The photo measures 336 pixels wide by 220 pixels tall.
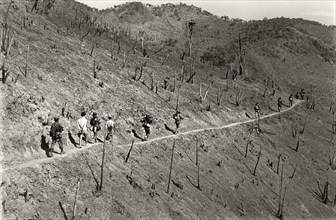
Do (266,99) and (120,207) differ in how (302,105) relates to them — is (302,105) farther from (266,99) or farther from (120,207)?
(120,207)

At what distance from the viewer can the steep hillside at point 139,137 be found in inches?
507

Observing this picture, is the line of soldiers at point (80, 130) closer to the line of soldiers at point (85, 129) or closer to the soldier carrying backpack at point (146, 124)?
the line of soldiers at point (85, 129)

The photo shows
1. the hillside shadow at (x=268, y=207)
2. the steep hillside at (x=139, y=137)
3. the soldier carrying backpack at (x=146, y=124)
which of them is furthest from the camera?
the hillside shadow at (x=268, y=207)

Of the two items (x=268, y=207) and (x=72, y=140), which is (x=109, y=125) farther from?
(x=268, y=207)

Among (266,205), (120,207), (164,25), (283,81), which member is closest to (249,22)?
(164,25)

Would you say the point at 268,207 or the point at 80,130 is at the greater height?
the point at 80,130

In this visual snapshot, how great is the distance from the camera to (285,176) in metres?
23.6

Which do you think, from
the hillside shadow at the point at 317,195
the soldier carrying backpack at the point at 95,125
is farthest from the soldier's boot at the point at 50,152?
the hillside shadow at the point at 317,195

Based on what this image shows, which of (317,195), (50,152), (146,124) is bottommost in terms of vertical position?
(317,195)

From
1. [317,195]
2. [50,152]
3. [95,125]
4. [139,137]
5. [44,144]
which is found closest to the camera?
[50,152]

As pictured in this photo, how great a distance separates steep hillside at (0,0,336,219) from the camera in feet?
42.3

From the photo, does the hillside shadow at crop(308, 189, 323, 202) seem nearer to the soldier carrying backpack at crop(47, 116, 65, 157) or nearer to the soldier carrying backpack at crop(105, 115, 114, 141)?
the soldier carrying backpack at crop(105, 115, 114, 141)

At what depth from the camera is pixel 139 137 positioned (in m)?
18.9

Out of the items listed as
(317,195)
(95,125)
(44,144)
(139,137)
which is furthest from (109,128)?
(317,195)
